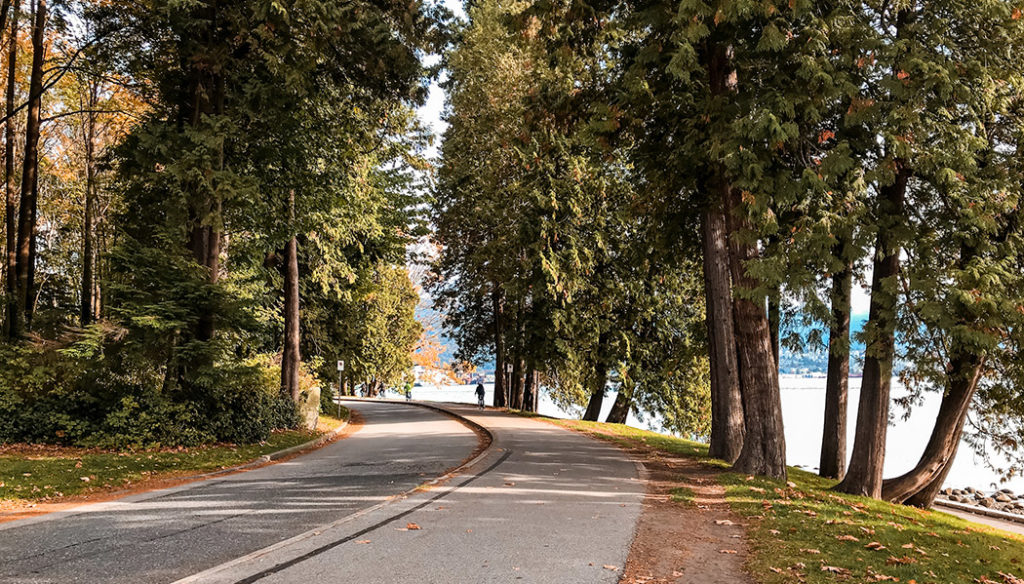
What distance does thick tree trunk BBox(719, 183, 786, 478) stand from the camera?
11.0 meters

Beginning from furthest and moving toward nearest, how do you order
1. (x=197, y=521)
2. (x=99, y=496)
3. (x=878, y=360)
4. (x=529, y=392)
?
(x=529, y=392), (x=878, y=360), (x=99, y=496), (x=197, y=521)

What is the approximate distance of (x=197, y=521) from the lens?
7.38m

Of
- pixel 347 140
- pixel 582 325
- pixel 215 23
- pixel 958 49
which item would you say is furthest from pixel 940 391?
pixel 215 23

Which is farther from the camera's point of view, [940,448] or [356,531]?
[940,448]

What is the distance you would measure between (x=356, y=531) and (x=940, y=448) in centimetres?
1194

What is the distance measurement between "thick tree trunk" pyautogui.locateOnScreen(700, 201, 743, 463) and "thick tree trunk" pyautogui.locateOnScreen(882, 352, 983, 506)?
3.13 metres

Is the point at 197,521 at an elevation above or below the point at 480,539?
below

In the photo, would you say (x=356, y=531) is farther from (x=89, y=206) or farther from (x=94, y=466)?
(x=89, y=206)

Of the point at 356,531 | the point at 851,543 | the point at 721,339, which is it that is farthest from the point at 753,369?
the point at 356,531

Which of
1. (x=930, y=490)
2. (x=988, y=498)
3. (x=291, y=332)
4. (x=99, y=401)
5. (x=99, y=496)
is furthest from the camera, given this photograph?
(x=988, y=498)

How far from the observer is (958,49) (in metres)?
10.1

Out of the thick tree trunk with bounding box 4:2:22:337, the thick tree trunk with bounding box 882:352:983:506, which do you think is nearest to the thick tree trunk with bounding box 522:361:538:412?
the thick tree trunk with bounding box 882:352:983:506

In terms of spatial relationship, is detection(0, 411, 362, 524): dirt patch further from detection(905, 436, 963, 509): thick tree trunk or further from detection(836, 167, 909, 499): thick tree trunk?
detection(905, 436, 963, 509): thick tree trunk

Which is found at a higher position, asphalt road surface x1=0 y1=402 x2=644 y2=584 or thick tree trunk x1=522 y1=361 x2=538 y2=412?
asphalt road surface x1=0 y1=402 x2=644 y2=584
